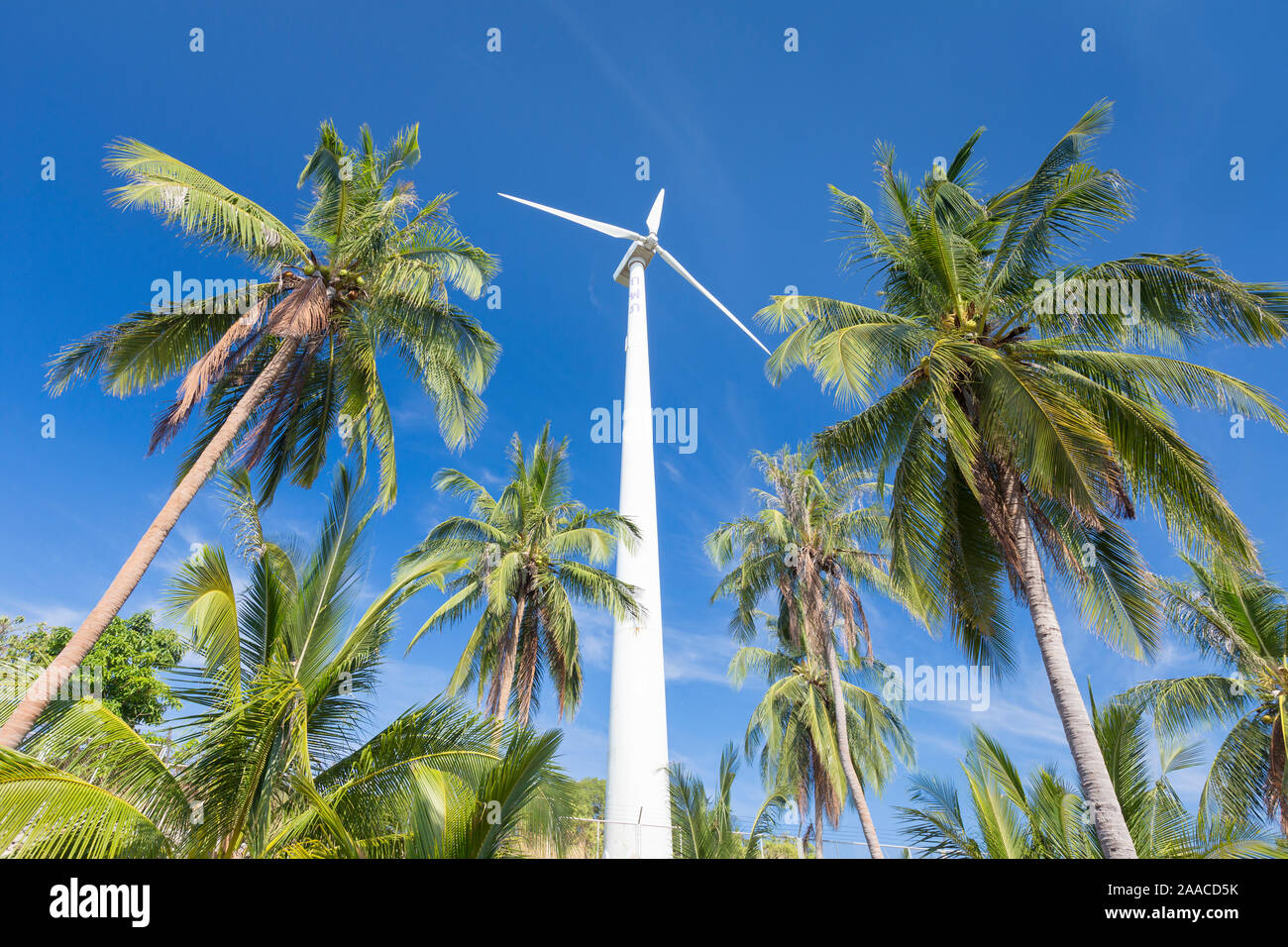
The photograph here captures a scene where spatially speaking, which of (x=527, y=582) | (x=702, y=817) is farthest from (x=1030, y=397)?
(x=527, y=582)

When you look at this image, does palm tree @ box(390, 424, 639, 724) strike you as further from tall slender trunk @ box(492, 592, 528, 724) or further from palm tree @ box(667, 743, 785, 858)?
palm tree @ box(667, 743, 785, 858)

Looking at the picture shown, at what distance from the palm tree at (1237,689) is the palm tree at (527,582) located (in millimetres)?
14099

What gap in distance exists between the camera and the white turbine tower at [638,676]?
15.4 m

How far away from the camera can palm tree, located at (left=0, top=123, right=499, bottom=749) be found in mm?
12078

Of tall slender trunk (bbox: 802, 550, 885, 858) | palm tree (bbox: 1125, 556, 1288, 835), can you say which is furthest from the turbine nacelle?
palm tree (bbox: 1125, 556, 1288, 835)

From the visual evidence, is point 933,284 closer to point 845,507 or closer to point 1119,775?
point 1119,775

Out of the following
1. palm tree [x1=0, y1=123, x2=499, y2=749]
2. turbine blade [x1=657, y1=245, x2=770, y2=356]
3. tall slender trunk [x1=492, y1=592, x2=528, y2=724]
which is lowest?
tall slender trunk [x1=492, y1=592, x2=528, y2=724]

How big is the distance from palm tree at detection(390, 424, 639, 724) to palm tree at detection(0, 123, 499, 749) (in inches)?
204

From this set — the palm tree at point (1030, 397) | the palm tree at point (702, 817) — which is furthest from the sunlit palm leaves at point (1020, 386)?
the palm tree at point (702, 817)

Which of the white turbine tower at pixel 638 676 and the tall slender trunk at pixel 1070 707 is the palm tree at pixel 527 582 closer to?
the white turbine tower at pixel 638 676
